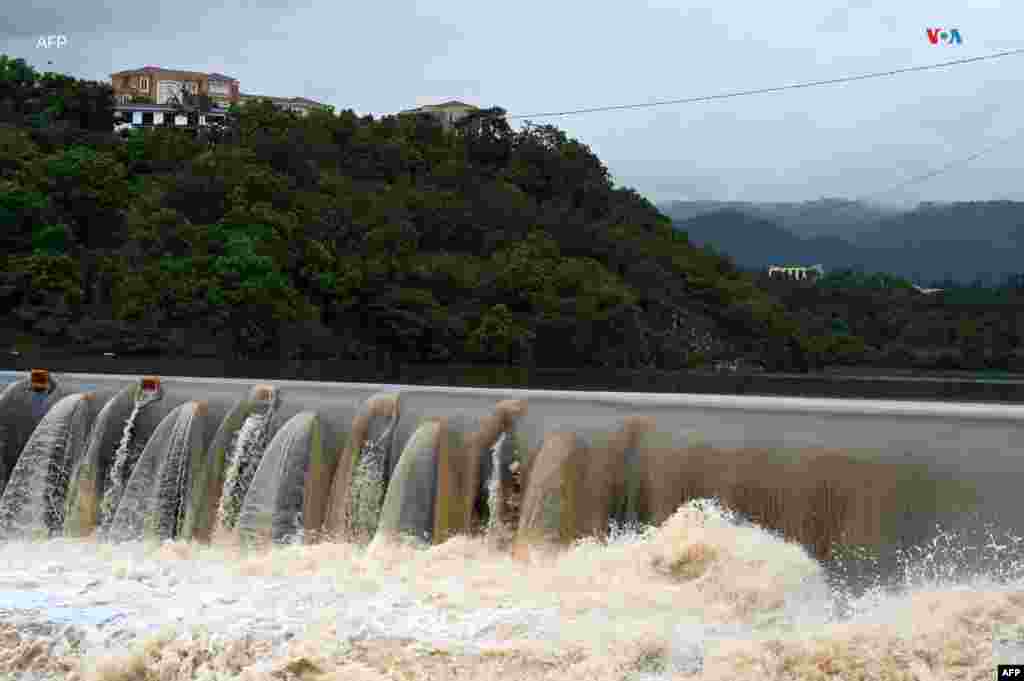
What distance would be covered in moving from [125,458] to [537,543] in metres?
5.62

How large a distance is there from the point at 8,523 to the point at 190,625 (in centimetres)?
546

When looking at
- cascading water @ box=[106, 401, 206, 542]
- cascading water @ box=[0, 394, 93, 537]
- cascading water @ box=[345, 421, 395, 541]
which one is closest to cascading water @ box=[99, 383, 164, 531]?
cascading water @ box=[106, 401, 206, 542]

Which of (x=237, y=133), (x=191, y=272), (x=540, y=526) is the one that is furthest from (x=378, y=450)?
(x=237, y=133)

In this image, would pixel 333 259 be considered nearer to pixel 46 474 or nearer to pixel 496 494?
pixel 46 474

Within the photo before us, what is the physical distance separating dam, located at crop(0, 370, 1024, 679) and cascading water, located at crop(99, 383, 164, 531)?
0.42 metres

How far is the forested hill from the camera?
109 ft

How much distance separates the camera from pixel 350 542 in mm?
10531

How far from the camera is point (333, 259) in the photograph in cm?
3950

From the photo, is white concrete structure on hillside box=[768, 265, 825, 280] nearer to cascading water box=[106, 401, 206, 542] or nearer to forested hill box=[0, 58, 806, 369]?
forested hill box=[0, 58, 806, 369]

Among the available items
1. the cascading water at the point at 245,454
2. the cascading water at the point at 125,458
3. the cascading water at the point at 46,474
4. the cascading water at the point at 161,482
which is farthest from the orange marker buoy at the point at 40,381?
the cascading water at the point at 245,454

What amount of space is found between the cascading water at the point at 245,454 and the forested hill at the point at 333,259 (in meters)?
18.2

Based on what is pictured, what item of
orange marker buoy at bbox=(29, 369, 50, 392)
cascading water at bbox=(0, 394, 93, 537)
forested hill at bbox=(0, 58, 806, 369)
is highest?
forested hill at bbox=(0, 58, 806, 369)

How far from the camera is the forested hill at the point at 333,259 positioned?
33.2 meters

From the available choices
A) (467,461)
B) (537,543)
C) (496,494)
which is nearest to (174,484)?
(467,461)
